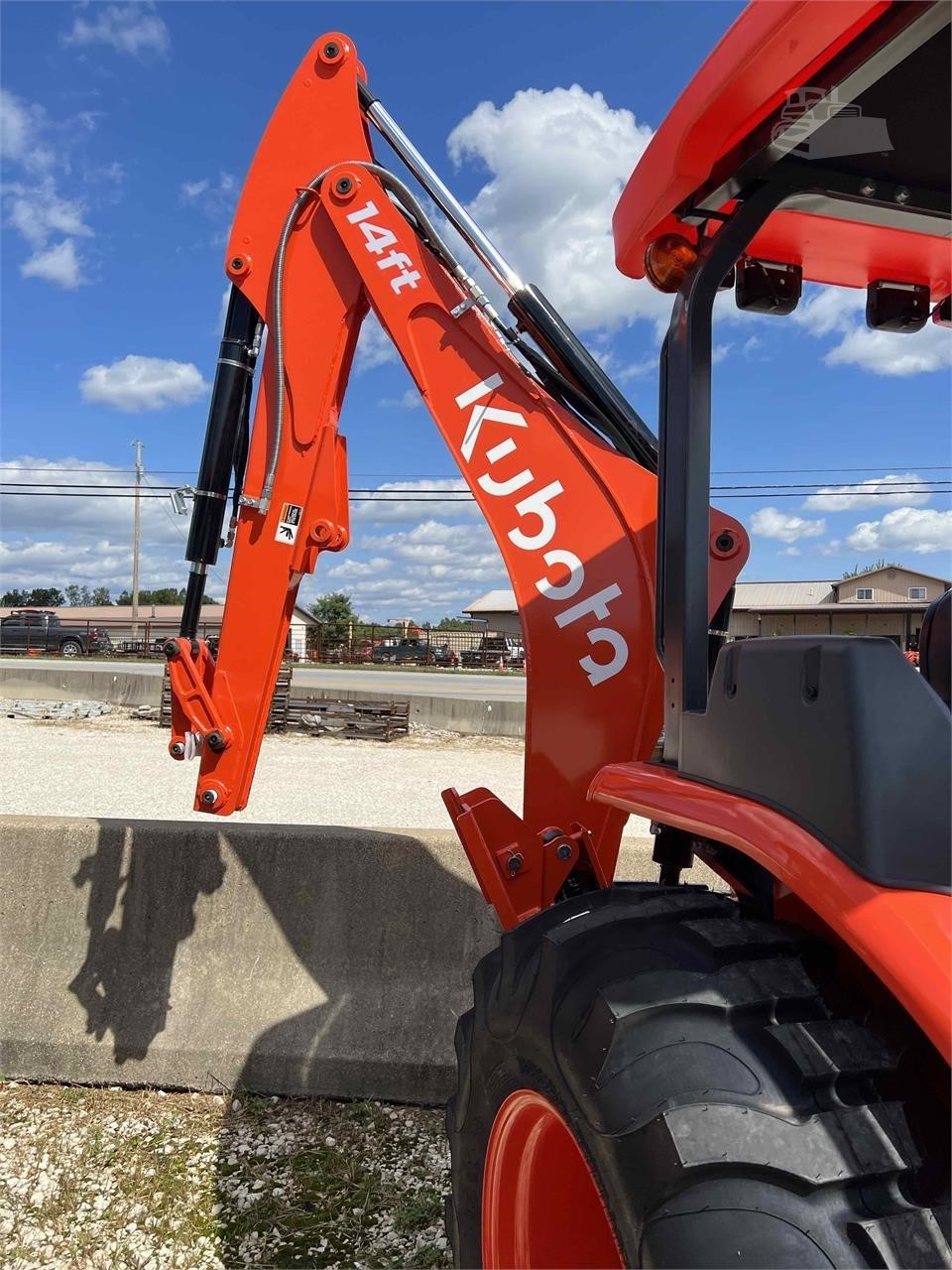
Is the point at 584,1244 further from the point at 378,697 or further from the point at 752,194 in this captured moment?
the point at 378,697

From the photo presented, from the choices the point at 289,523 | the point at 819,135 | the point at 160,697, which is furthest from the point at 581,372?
the point at 160,697

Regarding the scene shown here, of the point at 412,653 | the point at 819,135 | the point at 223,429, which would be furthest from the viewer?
the point at 412,653

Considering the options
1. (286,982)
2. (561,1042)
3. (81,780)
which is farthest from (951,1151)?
(81,780)

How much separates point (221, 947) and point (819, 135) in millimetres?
3107

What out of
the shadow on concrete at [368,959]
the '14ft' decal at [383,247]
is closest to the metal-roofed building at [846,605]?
the '14ft' decal at [383,247]

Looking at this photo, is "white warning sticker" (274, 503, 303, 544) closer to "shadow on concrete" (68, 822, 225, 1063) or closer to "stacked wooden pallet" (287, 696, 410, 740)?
"shadow on concrete" (68, 822, 225, 1063)

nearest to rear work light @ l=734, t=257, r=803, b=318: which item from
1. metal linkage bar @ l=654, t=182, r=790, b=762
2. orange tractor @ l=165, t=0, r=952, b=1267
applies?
orange tractor @ l=165, t=0, r=952, b=1267

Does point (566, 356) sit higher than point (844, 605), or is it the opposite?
point (566, 356)

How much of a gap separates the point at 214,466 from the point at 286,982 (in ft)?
6.14

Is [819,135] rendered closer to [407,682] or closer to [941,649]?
[941,649]

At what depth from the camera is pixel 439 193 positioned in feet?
8.75

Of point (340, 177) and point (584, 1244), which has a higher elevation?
point (340, 177)

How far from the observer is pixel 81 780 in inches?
379

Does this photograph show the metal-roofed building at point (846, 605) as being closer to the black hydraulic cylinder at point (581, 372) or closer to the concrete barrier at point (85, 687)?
the black hydraulic cylinder at point (581, 372)
